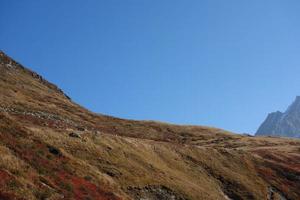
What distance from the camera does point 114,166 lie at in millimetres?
59969

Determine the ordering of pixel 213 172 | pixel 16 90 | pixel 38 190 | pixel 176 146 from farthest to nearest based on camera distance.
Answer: pixel 16 90
pixel 176 146
pixel 213 172
pixel 38 190

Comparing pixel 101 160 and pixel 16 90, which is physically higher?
pixel 16 90

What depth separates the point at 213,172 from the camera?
7962 centimetres

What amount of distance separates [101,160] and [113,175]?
12.9 ft

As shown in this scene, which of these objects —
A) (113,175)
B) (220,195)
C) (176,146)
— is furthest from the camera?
(176,146)

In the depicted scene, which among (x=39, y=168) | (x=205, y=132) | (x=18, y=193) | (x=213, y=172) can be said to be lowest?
(x=18, y=193)

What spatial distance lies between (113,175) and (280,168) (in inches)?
2159

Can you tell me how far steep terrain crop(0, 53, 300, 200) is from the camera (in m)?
43.0

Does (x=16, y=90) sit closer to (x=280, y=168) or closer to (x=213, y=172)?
(x=213, y=172)

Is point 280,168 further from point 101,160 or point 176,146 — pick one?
point 101,160

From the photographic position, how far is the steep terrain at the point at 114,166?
42969mm

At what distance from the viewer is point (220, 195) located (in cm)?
7094

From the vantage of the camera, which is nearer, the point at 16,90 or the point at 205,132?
the point at 16,90

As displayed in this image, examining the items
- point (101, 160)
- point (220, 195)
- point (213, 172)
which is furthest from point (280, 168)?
point (101, 160)
